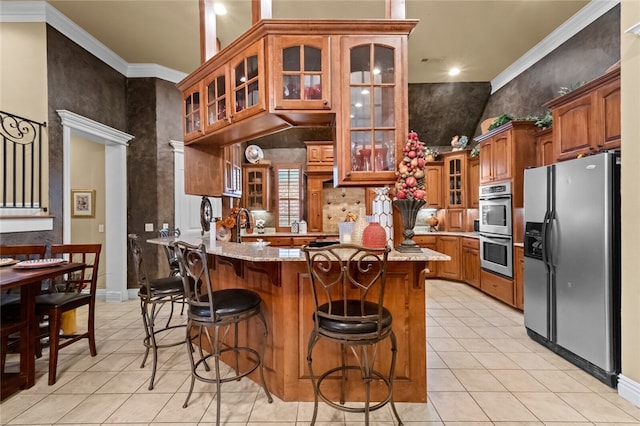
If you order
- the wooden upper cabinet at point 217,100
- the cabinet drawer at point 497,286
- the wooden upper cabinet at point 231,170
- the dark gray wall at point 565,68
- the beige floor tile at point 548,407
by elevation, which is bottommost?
the beige floor tile at point 548,407

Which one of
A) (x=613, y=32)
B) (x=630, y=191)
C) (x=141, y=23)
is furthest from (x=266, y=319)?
(x=613, y=32)

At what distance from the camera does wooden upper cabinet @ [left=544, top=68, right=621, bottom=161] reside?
262 centimetres

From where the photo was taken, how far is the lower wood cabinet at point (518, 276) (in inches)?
151

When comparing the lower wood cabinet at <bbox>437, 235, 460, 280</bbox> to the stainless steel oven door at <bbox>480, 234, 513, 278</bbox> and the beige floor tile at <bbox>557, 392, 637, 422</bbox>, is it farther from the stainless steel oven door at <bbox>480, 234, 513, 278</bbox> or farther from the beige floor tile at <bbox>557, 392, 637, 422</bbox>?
the beige floor tile at <bbox>557, 392, 637, 422</bbox>

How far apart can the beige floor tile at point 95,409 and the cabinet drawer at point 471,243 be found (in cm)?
491

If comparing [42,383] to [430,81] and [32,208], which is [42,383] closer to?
[32,208]

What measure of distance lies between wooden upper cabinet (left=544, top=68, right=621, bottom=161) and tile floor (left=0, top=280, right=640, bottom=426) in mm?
1981

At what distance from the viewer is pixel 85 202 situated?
474 centimetres

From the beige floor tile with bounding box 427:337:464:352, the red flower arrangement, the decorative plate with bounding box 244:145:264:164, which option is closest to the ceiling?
the decorative plate with bounding box 244:145:264:164

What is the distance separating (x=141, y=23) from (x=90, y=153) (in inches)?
88.8

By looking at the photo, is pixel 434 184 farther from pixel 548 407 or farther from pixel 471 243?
pixel 548 407

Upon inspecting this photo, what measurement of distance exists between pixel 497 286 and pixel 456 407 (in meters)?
2.79

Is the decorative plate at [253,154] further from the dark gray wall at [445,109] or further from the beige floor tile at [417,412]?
the beige floor tile at [417,412]

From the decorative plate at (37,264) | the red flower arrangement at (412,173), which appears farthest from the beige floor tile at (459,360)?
the decorative plate at (37,264)
